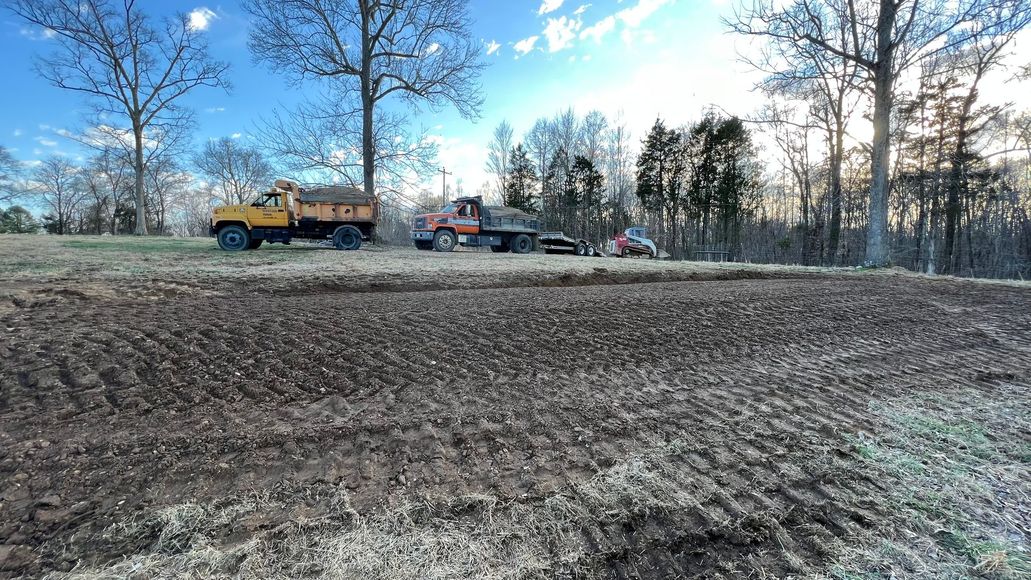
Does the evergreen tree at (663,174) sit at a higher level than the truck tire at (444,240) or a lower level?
higher

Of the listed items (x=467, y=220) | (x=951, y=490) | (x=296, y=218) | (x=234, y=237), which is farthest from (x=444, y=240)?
(x=951, y=490)

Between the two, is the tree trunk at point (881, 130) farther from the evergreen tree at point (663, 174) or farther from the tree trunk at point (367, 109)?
the evergreen tree at point (663, 174)

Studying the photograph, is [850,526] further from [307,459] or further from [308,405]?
[308,405]

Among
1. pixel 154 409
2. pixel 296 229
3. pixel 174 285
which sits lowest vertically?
pixel 154 409

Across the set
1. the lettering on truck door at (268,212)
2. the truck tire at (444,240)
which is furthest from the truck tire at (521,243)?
the lettering on truck door at (268,212)

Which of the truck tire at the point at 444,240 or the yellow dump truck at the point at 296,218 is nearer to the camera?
the yellow dump truck at the point at 296,218

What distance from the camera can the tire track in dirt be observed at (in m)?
1.62

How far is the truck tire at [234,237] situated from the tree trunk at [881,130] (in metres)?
19.3

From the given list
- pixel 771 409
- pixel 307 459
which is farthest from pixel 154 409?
pixel 771 409

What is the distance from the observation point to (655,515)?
1617 millimetres

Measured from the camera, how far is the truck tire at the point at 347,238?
13672 millimetres

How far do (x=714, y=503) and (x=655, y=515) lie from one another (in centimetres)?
29

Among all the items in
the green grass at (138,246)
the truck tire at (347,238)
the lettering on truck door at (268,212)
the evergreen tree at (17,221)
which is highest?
the evergreen tree at (17,221)

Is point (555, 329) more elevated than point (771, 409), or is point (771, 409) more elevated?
point (555, 329)
